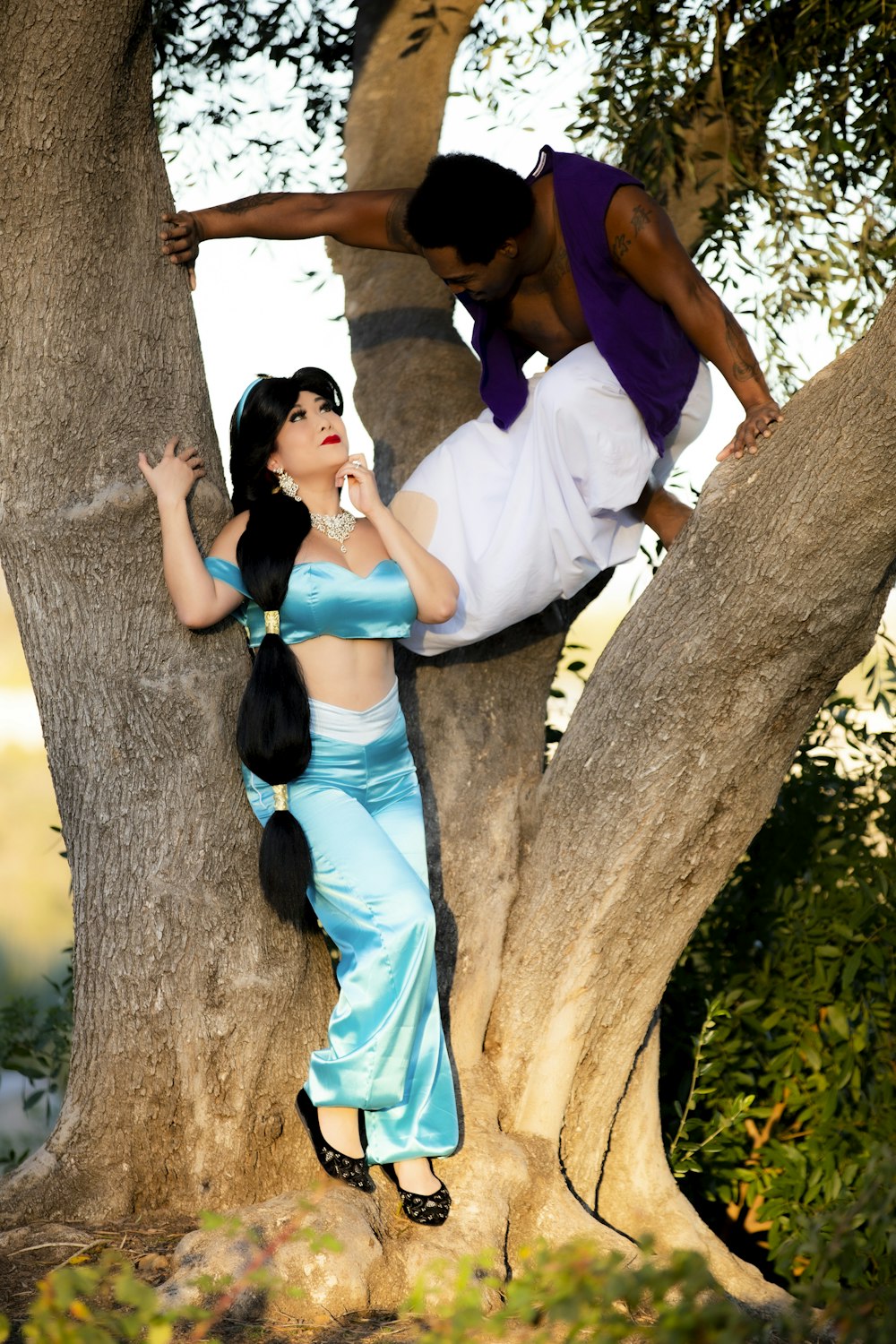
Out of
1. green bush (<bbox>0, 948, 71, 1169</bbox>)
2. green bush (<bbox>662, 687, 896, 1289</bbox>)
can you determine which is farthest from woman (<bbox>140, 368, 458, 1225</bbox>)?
green bush (<bbox>0, 948, 71, 1169</bbox>)

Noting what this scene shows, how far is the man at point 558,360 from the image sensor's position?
333 cm

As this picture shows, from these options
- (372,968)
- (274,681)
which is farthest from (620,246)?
(372,968)

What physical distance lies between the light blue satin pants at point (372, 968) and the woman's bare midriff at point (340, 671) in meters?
0.11

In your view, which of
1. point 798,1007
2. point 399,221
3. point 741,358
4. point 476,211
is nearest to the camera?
point 741,358

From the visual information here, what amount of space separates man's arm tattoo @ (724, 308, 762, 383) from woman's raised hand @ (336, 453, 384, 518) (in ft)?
3.04

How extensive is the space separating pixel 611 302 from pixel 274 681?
1307 mm

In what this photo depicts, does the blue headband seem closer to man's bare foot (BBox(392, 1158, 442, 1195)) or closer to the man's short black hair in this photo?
the man's short black hair

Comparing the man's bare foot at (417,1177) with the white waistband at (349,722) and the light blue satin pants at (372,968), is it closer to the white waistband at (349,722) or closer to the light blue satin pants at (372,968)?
the light blue satin pants at (372,968)

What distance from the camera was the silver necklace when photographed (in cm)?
329

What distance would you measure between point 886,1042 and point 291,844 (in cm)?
276

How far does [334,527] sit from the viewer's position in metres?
3.30

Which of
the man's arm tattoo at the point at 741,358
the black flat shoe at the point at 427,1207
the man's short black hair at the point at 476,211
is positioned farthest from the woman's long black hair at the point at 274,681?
the man's arm tattoo at the point at 741,358

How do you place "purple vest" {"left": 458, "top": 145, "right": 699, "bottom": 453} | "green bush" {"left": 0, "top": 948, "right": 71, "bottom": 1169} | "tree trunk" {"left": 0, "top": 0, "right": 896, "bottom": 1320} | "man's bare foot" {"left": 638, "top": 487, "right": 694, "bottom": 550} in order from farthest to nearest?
1. "green bush" {"left": 0, "top": 948, "right": 71, "bottom": 1169}
2. "man's bare foot" {"left": 638, "top": 487, "right": 694, "bottom": 550}
3. "purple vest" {"left": 458, "top": 145, "right": 699, "bottom": 453}
4. "tree trunk" {"left": 0, "top": 0, "right": 896, "bottom": 1320}

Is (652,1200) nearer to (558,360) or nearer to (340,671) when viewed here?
(340,671)
